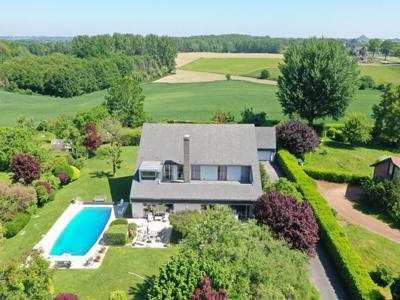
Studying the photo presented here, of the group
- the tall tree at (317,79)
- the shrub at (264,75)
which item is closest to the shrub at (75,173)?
the tall tree at (317,79)

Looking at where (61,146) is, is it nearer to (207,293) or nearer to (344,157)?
(207,293)

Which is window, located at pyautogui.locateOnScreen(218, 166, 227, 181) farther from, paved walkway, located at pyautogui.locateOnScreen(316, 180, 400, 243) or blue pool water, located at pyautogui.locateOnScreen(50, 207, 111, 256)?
paved walkway, located at pyautogui.locateOnScreen(316, 180, 400, 243)

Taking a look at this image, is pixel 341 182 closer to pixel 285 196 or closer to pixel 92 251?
pixel 285 196

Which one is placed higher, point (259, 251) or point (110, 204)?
point (259, 251)

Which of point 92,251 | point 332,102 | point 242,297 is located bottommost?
point 92,251

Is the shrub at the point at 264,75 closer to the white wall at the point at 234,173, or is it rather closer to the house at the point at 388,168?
the house at the point at 388,168

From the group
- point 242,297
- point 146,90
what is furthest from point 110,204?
point 146,90

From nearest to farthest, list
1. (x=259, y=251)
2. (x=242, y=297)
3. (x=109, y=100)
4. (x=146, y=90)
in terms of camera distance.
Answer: (x=242, y=297), (x=259, y=251), (x=109, y=100), (x=146, y=90)

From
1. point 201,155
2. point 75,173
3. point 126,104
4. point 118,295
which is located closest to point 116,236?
point 118,295
